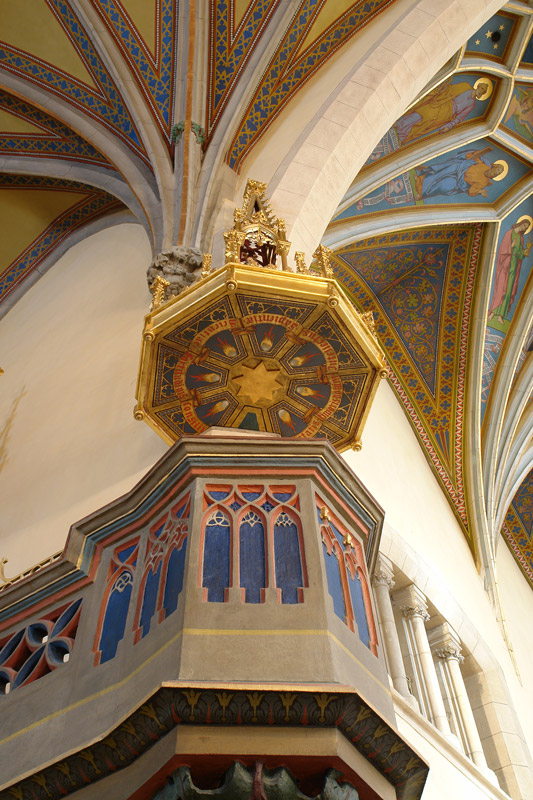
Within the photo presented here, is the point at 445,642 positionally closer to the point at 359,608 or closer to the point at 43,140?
the point at 359,608

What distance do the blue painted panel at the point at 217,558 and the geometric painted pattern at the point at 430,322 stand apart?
6465mm

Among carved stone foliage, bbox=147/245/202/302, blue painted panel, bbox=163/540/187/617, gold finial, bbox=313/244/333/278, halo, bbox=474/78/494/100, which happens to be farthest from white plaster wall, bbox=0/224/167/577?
halo, bbox=474/78/494/100

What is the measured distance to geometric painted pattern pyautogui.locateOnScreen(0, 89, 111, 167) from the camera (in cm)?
891

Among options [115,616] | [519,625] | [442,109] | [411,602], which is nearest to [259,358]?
[115,616]

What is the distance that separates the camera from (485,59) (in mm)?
8789

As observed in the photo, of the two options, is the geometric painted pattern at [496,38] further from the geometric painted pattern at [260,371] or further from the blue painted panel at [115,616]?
the blue painted panel at [115,616]

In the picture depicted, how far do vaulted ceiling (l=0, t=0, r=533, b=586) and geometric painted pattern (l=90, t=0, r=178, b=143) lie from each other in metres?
0.01

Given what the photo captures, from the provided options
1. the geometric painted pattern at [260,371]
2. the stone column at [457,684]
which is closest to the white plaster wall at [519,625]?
the stone column at [457,684]

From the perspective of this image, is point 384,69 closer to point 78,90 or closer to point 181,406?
point 78,90

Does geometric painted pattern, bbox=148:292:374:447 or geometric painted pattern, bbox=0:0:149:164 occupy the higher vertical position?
geometric painted pattern, bbox=0:0:149:164

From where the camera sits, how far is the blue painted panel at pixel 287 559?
3105 millimetres

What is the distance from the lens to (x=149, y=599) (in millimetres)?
3211

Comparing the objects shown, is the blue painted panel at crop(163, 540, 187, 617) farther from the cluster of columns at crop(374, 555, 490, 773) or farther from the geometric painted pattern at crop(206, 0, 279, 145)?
the geometric painted pattern at crop(206, 0, 279, 145)

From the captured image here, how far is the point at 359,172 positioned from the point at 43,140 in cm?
337
